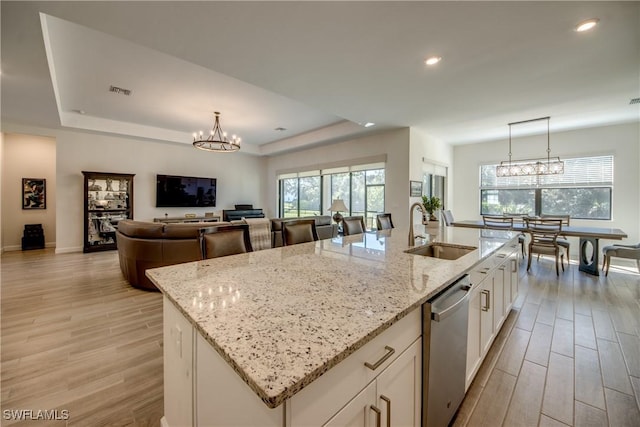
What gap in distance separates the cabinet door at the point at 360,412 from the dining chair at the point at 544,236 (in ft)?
16.4

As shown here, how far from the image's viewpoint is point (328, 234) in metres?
5.08

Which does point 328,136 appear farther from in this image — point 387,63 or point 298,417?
point 298,417

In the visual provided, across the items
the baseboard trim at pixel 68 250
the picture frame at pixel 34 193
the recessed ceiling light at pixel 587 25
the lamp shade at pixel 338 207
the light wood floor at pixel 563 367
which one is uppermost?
the recessed ceiling light at pixel 587 25

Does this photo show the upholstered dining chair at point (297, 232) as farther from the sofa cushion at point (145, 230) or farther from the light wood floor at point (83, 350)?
the sofa cushion at point (145, 230)

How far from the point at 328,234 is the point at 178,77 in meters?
3.56

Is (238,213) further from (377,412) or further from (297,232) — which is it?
(377,412)

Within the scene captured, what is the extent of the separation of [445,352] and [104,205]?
7.51m

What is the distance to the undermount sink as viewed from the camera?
2.05 meters

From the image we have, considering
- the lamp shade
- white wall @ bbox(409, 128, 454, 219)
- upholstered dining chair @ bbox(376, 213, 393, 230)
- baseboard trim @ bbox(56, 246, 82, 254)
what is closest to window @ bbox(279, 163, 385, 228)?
white wall @ bbox(409, 128, 454, 219)

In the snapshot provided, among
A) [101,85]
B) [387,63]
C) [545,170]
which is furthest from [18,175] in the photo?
[545,170]

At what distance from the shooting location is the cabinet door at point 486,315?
5.86 ft

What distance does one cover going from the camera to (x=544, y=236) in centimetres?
448

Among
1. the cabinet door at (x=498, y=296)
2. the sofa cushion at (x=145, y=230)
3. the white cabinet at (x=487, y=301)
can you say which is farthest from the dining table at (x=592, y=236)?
the sofa cushion at (x=145, y=230)

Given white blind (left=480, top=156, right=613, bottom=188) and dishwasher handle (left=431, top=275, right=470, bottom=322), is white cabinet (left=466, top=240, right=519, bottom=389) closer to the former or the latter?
dishwasher handle (left=431, top=275, right=470, bottom=322)
